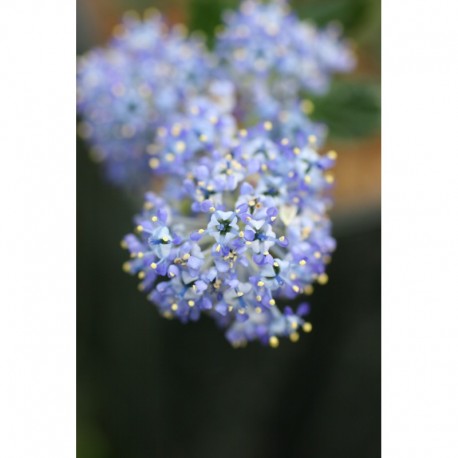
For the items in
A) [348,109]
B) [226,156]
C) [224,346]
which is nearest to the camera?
[226,156]

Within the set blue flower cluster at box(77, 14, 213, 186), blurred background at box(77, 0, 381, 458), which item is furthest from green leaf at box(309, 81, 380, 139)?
blue flower cluster at box(77, 14, 213, 186)

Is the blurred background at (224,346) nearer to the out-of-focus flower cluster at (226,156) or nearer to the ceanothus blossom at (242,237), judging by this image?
the out-of-focus flower cluster at (226,156)

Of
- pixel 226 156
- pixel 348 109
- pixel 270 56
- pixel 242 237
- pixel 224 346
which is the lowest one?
pixel 224 346

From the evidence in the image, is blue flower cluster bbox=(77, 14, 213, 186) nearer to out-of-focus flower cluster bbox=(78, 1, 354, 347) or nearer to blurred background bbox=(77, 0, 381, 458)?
out-of-focus flower cluster bbox=(78, 1, 354, 347)

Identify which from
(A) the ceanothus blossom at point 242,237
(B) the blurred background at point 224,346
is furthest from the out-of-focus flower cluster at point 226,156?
(B) the blurred background at point 224,346

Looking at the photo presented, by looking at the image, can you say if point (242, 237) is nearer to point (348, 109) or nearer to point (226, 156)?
point (226, 156)

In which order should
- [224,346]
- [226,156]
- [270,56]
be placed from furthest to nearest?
[224,346], [270,56], [226,156]

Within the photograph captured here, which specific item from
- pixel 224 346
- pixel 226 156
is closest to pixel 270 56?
pixel 226 156

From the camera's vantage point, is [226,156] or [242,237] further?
[226,156]
